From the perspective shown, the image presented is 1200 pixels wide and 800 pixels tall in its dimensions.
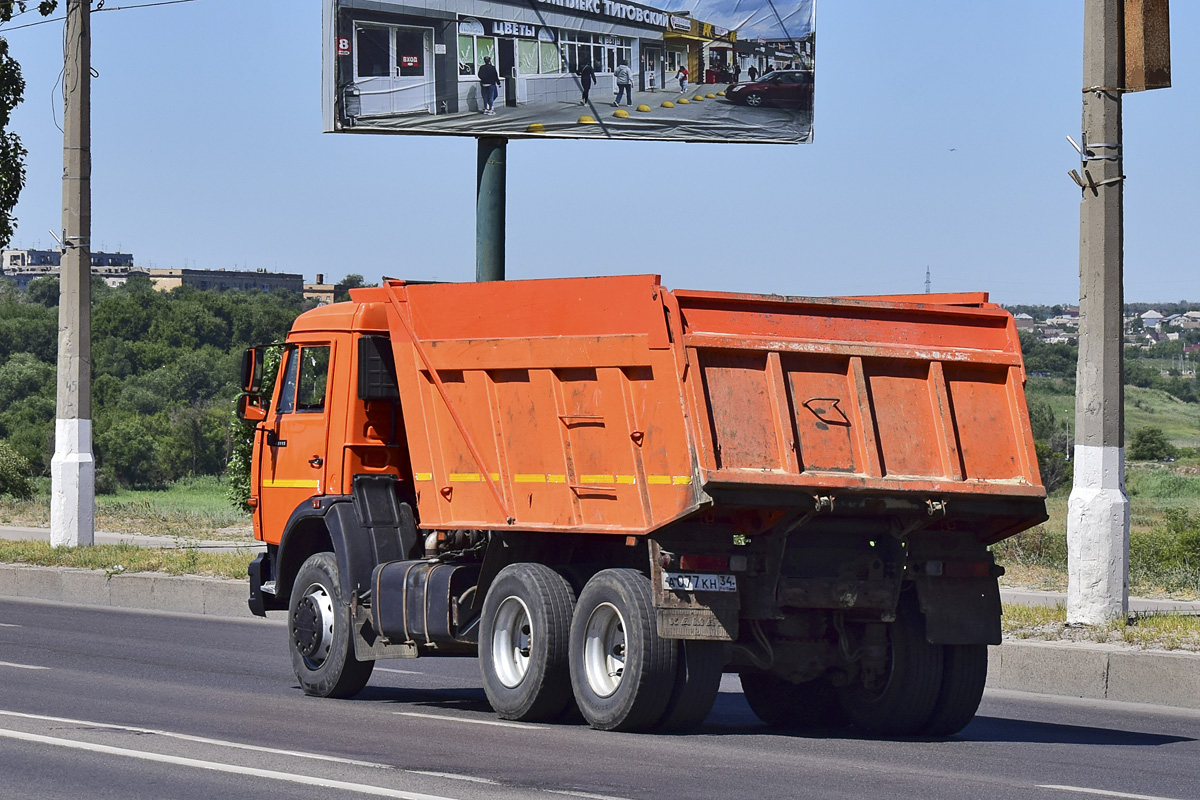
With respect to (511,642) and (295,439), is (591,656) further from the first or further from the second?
(295,439)

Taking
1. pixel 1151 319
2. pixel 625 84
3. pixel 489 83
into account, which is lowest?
pixel 489 83

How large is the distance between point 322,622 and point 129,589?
9039mm

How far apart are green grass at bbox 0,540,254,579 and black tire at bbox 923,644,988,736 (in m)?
11.6

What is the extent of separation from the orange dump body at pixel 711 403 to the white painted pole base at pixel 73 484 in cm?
1235

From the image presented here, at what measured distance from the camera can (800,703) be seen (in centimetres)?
1124

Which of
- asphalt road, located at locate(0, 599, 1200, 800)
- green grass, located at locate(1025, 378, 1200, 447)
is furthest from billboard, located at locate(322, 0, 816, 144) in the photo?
green grass, located at locate(1025, 378, 1200, 447)

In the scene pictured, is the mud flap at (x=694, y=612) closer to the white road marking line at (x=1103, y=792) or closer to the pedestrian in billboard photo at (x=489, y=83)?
the white road marking line at (x=1103, y=792)

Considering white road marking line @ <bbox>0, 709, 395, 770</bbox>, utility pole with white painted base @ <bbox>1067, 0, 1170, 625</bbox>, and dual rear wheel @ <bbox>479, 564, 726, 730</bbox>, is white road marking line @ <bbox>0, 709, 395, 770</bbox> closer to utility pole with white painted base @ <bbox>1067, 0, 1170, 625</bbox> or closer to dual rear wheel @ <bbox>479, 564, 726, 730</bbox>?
dual rear wheel @ <bbox>479, 564, 726, 730</bbox>

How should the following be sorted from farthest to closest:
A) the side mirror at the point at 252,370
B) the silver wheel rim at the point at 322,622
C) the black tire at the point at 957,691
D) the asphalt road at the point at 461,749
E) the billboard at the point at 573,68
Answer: the billboard at the point at 573,68 → the side mirror at the point at 252,370 → the silver wheel rim at the point at 322,622 → the black tire at the point at 957,691 → the asphalt road at the point at 461,749

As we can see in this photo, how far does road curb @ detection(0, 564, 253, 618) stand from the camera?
19.4 metres

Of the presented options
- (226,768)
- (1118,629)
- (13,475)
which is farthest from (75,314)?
(13,475)

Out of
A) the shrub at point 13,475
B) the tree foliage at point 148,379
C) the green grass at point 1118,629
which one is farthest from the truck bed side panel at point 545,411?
the tree foliage at point 148,379

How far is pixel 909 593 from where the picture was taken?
34.9 feet

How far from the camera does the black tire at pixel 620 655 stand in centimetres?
973
